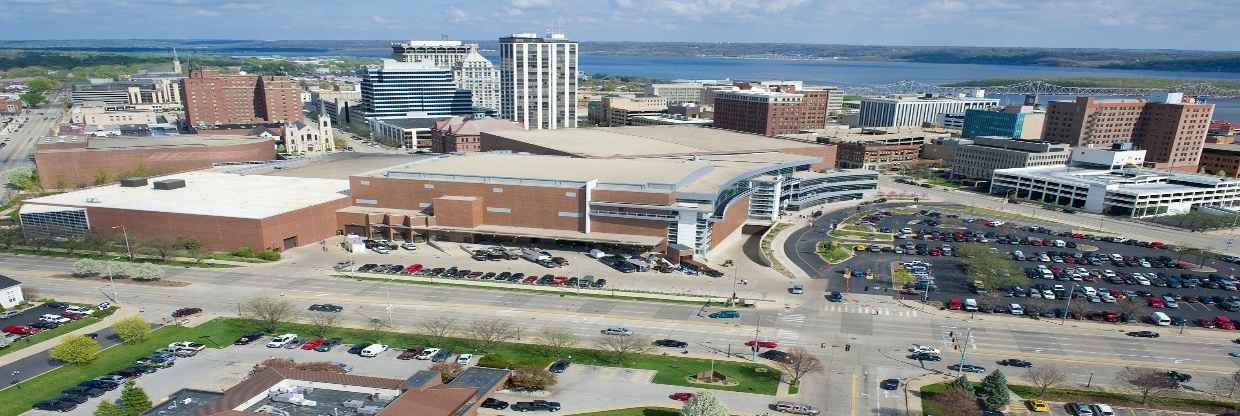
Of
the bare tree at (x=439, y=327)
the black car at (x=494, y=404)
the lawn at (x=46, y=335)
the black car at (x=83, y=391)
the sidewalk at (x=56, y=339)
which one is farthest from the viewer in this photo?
the bare tree at (x=439, y=327)

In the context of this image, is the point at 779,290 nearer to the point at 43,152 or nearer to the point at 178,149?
the point at 178,149

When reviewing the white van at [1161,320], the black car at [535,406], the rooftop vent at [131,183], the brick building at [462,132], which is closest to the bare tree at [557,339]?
the black car at [535,406]

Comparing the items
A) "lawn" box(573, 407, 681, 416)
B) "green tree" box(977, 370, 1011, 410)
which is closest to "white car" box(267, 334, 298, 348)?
"lawn" box(573, 407, 681, 416)

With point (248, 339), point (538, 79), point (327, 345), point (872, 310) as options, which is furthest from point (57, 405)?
point (538, 79)

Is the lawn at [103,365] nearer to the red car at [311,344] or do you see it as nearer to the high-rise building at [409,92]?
the red car at [311,344]

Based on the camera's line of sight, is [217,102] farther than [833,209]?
Yes

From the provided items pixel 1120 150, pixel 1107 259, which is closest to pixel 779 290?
pixel 1107 259
